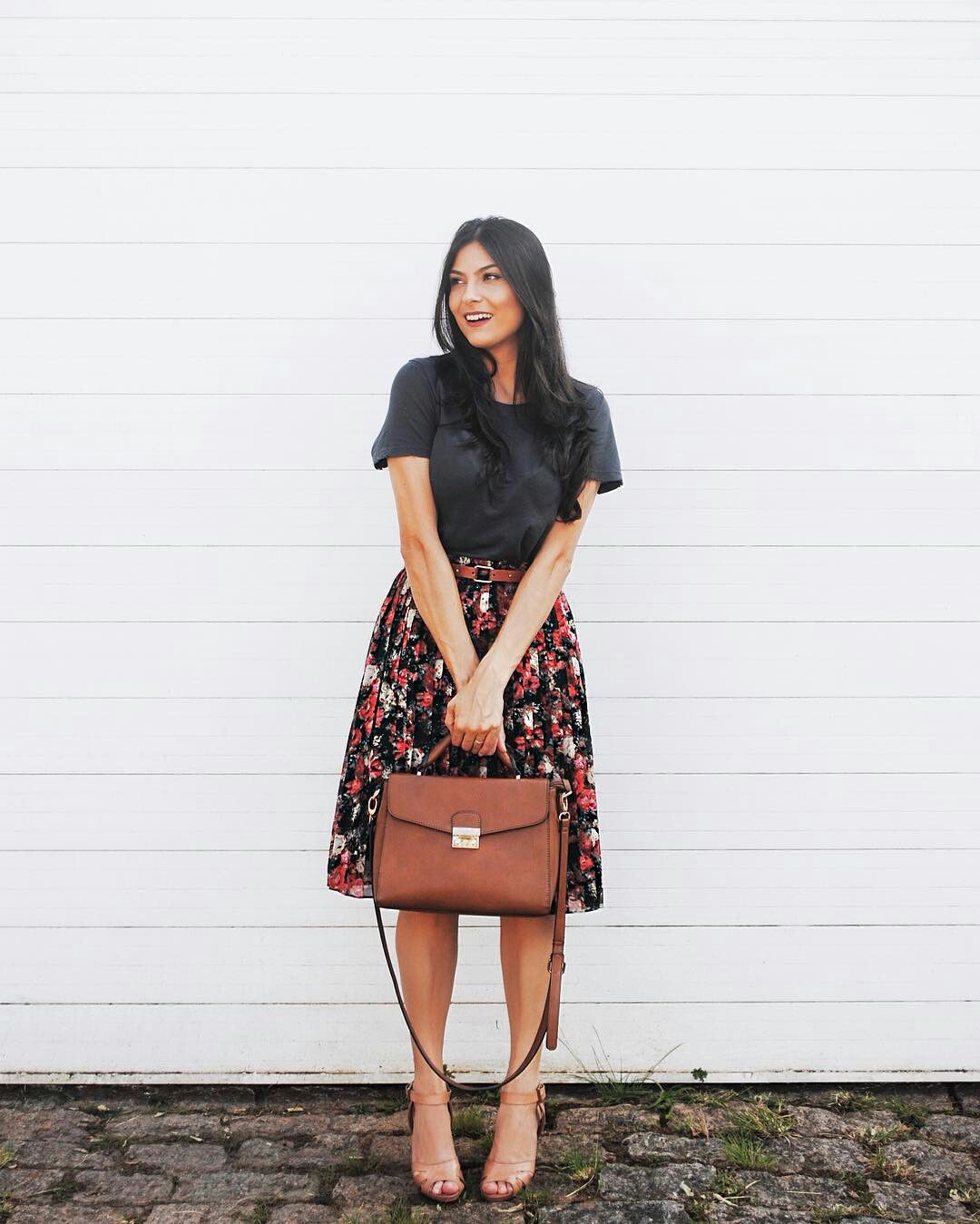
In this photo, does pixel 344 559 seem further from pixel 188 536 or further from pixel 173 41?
pixel 173 41

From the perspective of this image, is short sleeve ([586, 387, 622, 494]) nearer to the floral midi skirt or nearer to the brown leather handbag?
the floral midi skirt

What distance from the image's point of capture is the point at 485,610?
2.41 meters

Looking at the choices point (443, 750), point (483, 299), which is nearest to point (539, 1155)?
point (443, 750)

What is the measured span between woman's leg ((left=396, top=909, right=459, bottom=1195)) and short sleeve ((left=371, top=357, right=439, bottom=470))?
3.16 ft

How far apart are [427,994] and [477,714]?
0.64 metres

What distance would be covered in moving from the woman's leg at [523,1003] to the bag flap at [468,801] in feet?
0.99

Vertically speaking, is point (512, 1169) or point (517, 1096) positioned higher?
point (517, 1096)

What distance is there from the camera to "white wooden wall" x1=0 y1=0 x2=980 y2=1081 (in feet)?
9.45

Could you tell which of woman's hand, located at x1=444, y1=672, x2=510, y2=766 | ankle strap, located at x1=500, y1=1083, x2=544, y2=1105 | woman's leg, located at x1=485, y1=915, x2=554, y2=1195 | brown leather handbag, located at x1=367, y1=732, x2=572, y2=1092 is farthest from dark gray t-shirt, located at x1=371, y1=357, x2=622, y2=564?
ankle strap, located at x1=500, y1=1083, x2=544, y2=1105

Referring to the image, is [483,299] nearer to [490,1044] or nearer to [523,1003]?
[523,1003]

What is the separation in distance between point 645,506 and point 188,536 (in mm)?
1163

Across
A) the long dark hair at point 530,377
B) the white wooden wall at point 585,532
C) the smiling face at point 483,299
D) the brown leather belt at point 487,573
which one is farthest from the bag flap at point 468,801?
the smiling face at point 483,299

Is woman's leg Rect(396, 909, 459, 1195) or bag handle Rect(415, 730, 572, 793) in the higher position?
bag handle Rect(415, 730, 572, 793)

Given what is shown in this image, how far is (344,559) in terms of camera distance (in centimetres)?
294
